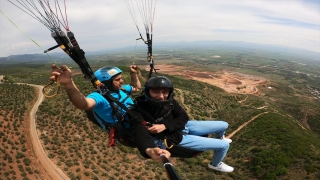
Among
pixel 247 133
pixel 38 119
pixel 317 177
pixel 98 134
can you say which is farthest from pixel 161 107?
pixel 247 133

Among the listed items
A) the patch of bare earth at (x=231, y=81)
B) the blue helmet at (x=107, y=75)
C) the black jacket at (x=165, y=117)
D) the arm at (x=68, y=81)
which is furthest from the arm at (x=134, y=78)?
the patch of bare earth at (x=231, y=81)

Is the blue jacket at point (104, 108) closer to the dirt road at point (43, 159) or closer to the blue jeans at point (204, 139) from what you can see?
the blue jeans at point (204, 139)

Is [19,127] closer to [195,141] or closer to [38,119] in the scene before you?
[38,119]

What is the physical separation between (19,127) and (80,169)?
27.4 feet

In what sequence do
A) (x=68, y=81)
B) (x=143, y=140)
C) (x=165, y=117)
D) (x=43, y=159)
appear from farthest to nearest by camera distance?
(x=43, y=159) < (x=165, y=117) < (x=143, y=140) < (x=68, y=81)

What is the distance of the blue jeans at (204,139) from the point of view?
4703mm

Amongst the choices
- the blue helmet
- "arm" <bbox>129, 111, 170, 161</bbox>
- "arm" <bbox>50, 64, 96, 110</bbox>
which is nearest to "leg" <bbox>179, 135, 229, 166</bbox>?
"arm" <bbox>129, 111, 170, 161</bbox>

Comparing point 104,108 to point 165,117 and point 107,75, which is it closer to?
point 107,75

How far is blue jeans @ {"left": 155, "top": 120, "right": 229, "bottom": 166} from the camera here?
4703mm

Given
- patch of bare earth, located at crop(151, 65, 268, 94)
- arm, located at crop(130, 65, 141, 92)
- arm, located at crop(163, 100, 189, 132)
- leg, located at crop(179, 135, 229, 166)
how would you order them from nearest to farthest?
arm, located at crop(163, 100, 189, 132) < leg, located at crop(179, 135, 229, 166) < arm, located at crop(130, 65, 141, 92) < patch of bare earth, located at crop(151, 65, 268, 94)

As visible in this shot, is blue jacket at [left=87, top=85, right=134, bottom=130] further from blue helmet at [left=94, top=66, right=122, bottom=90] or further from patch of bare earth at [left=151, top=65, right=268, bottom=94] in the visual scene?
patch of bare earth at [left=151, top=65, right=268, bottom=94]

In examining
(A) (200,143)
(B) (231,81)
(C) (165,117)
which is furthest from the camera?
(B) (231,81)

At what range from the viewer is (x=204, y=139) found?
4.80 m

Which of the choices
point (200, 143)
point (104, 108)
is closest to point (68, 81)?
point (104, 108)
